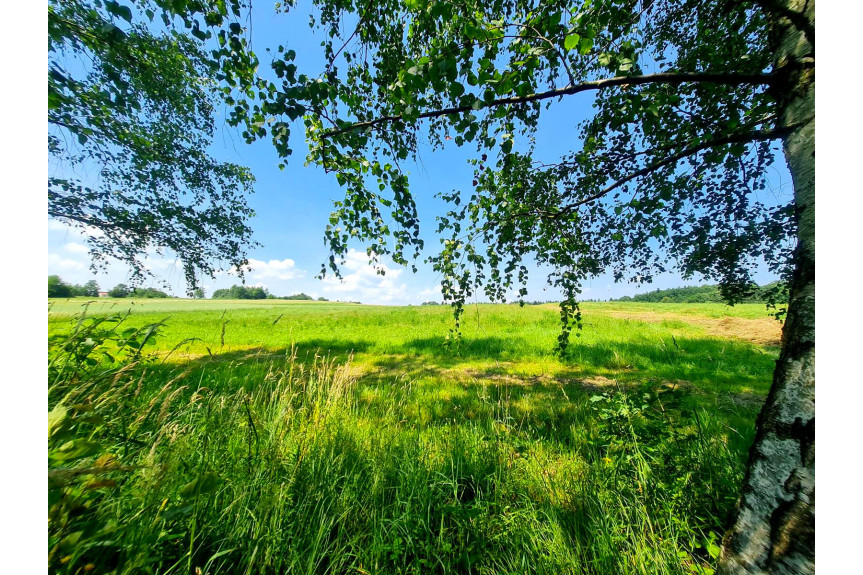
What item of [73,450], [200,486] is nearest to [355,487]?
[200,486]

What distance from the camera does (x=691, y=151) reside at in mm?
2672

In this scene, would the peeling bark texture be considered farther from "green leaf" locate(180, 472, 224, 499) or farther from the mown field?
"green leaf" locate(180, 472, 224, 499)

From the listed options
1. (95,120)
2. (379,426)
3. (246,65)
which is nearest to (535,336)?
(379,426)

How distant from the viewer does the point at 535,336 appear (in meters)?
12.3

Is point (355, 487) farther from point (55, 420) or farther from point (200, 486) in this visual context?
point (55, 420)

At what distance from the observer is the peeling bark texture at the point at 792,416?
114 centimetres

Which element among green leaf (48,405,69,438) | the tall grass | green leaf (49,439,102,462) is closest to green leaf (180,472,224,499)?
the tall grass

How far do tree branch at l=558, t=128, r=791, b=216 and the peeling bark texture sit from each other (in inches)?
8.0

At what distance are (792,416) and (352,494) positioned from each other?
2.73 meters

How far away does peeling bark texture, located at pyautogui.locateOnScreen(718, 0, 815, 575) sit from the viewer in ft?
3.73

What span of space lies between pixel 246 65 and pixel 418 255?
2363 millimetres

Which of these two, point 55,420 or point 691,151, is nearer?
point 55,420
